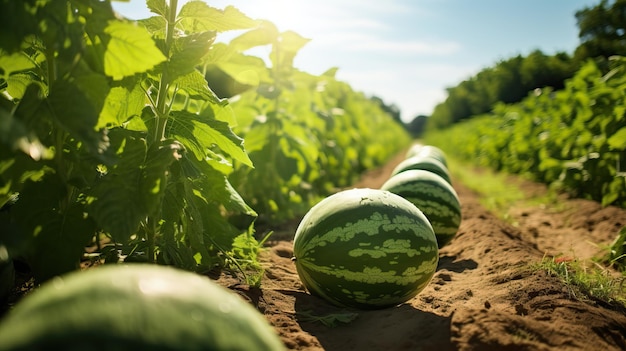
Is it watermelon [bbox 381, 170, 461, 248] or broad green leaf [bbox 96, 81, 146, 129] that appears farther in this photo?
watermelon [bbox 381, 170, 461, 248]

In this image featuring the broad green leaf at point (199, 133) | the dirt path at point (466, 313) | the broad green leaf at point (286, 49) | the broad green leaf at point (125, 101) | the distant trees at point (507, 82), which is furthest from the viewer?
the distant trees at point (507, 82)

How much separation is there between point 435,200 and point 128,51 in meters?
3.12

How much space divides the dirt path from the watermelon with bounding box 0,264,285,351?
3.78 feet

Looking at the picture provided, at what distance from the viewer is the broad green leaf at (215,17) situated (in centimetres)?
279

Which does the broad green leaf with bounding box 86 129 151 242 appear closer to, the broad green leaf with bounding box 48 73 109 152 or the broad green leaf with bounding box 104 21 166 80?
the broad green leaf with bounding box 48 73 109 152

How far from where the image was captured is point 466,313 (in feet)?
8.14

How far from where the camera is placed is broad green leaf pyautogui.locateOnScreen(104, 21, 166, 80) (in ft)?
6.65

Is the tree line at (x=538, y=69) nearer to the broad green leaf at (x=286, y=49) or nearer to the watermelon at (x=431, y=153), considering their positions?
the watermelon at (x=431, y=153)

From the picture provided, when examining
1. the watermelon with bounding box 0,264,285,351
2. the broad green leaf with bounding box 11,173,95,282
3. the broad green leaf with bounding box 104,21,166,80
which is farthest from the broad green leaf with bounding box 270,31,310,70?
the watermelon with bounding box 0,264,285,351

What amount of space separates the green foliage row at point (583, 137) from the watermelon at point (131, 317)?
5.03m


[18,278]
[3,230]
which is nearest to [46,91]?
[3,230]

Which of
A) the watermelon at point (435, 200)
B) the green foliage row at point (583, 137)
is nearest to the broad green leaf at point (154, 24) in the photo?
the watermelon at point (435, 200)

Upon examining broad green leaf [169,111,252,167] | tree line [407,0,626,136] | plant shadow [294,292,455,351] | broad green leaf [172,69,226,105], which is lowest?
plant shadow [294,292,455,351]

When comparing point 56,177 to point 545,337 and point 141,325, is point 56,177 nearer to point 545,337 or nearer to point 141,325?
point 141,325
